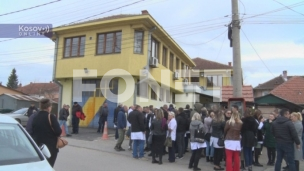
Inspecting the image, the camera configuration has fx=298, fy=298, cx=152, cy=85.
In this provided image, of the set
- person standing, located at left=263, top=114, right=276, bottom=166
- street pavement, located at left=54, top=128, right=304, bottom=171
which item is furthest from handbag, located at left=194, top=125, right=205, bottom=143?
person standing, located at left=263, top=114, right=276, bottom=166

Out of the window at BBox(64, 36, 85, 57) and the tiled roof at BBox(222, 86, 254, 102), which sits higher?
the window at BBox(64, 36, 85, 57)

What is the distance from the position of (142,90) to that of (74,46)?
6.09 metres

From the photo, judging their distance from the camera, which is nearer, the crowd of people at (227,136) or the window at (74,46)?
the crowd of people at (227,136)

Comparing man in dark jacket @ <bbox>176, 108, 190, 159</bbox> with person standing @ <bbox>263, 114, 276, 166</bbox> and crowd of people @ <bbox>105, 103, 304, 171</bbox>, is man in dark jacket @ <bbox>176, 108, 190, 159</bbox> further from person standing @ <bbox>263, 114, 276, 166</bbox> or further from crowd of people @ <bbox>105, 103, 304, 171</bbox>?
person standing @ <bbox>263, 114, 276, 166</bbox>

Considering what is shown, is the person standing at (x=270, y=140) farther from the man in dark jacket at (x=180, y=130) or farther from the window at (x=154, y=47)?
the window at (x=154, y=47)

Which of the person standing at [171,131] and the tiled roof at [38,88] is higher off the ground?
the tiled roof at [38,88]

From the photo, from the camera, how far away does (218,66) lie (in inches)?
1606

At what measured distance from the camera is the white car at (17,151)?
13.3ft

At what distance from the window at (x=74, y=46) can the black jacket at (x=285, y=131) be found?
16.0m

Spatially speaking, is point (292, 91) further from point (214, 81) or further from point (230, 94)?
point (230, 94)

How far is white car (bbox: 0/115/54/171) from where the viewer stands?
4043 mm

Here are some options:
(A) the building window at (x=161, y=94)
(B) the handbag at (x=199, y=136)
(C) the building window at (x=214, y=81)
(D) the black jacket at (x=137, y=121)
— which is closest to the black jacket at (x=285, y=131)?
(B) the handbag at (x=199, y=136)

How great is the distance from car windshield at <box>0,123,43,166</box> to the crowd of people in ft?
18.5

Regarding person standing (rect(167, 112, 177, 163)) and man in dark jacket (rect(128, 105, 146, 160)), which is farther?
man in dark jacket (rect(128, 105, 146, 160))
